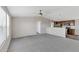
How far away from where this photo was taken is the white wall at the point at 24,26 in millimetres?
7435

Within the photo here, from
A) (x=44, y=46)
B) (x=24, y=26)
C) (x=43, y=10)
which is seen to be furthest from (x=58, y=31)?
(x=44, y=46)

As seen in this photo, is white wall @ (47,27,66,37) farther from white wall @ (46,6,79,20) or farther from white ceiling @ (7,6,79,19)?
white ceiling @ (7,6,79,19)

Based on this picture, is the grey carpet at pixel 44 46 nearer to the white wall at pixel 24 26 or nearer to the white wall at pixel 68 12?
the white wall at pixel 68 12

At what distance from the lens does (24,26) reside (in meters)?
8.08

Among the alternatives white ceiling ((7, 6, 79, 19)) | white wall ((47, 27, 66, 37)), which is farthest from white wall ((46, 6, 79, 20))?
white wall ((47, 27, 66, 37))

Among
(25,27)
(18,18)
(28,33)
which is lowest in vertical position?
(28,33)

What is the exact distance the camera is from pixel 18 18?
7.52 m

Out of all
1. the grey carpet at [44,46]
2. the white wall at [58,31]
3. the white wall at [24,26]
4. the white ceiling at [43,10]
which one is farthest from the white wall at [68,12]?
the white wall at [24,26]

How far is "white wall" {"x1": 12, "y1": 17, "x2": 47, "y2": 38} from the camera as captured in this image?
293 inches
